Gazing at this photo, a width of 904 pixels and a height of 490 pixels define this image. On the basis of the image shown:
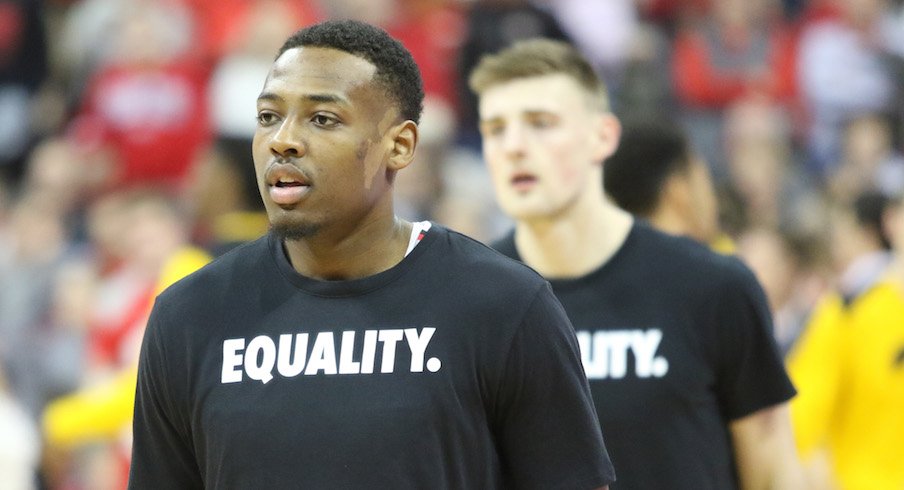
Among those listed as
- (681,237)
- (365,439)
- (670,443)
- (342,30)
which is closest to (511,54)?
(681,237)

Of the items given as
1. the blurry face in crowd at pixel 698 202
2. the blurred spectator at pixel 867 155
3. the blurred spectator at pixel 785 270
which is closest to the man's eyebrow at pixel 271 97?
the blurry face in crowd at pixel 698 202

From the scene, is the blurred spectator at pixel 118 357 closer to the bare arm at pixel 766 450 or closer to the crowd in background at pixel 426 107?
the crowd in background at pixel 426 107

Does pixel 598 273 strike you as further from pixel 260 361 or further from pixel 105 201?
pixel 105 201

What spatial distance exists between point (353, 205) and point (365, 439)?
17.9 inches

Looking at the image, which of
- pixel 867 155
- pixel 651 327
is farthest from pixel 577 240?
pixel 867 155

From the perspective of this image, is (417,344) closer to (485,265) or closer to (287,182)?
(485,265)

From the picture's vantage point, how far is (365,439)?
2.97 meters

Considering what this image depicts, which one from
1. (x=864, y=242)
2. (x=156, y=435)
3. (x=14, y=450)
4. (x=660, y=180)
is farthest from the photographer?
(x=864, y=242)

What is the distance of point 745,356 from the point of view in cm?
438

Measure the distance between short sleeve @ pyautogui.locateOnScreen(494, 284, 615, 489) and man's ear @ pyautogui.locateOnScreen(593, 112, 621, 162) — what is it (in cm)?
186

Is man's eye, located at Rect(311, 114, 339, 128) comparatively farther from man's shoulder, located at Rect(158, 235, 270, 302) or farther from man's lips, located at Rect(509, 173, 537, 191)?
man's lips, located at Rect(509, 173, 537, 191)

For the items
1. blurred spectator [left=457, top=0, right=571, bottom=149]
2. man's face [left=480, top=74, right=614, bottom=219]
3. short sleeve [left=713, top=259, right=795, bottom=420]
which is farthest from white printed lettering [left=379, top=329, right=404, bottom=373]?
blurred spectator [left=457, top=0, right=571, bottom=149]

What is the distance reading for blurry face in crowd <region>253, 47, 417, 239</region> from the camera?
2996 millimetres

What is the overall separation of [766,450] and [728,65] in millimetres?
6371
